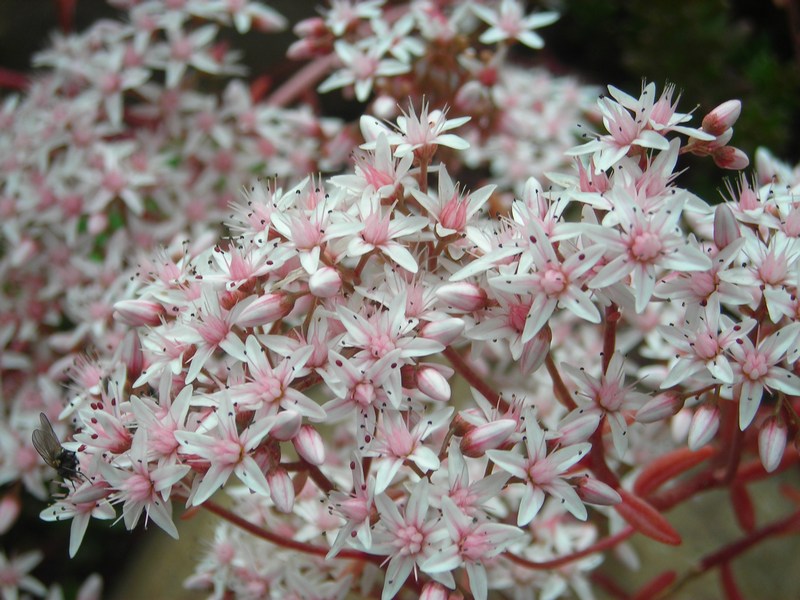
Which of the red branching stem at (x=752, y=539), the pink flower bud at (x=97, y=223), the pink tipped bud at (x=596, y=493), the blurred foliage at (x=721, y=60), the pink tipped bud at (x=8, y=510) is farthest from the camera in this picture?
the blurred foliage at (x=721, y=60)

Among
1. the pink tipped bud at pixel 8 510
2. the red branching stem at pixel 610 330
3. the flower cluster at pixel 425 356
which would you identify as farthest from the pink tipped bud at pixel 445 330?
the pink tipped bud at pixel 8 510

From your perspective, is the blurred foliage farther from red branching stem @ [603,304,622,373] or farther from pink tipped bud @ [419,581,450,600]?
pink tipped bud @ [419,581,450,600]

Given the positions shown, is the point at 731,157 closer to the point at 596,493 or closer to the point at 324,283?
the point at 596,493

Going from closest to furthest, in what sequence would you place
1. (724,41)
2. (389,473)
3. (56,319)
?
(389,473), (56,319), (724,41)

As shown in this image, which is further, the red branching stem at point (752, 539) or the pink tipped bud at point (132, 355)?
the red branching stem at point (752, 539)

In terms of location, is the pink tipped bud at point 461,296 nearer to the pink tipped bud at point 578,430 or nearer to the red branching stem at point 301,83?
the pink tipped bud at point 578,430

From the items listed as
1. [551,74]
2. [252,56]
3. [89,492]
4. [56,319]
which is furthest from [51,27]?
[89,492]

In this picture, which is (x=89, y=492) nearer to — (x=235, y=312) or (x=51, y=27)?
(x=235, y=312)
